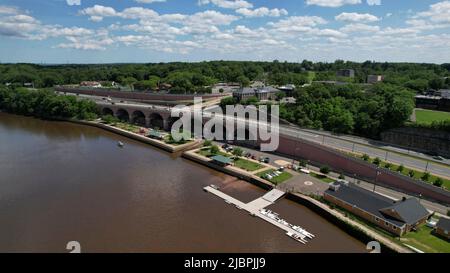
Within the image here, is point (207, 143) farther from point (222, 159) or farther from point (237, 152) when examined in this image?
point (222, 159)

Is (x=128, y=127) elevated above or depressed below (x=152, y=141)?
above

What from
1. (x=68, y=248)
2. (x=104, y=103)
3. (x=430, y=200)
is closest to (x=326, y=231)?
(x=430, y=200)

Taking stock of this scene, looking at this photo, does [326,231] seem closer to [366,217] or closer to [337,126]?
[366,217]

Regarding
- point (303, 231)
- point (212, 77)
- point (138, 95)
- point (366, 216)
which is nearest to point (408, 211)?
point (366, 216)

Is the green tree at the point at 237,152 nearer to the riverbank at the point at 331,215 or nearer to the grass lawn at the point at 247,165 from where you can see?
the grass lawn at the point at 247,165

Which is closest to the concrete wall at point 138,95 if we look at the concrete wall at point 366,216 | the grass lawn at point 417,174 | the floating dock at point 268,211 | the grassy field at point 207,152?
the grassy field at point 207,152

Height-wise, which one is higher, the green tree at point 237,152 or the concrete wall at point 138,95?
the concrete wall at point 138,95
